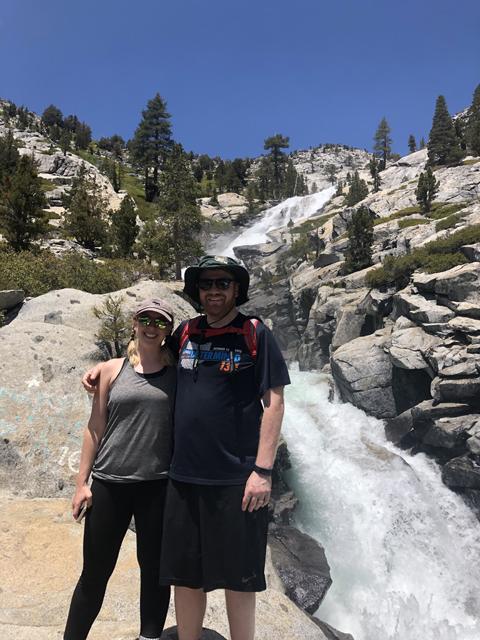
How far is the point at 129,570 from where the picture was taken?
5.40m

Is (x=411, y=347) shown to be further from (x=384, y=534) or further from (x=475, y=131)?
(x=475, y=131)

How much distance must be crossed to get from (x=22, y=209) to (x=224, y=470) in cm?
2509

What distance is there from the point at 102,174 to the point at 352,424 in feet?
193

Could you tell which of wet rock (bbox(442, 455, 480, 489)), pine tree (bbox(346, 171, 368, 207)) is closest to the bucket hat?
wet rock (bbox(442, 455, 480, 489))

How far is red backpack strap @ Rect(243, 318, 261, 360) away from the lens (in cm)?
289

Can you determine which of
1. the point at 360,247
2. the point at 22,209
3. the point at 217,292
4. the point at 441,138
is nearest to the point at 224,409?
the point at 217,292

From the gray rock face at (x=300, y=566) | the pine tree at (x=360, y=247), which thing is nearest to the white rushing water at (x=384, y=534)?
the gray rock face at (x=300, y=566)

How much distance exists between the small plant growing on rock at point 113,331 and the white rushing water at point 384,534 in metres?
7.96

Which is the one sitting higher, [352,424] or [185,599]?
[185,599]

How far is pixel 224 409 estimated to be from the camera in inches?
112

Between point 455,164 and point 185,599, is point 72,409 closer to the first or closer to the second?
point 185,599

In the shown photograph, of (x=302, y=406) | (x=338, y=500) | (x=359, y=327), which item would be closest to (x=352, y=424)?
(x=302, y=406)

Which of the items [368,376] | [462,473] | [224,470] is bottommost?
[462,473]

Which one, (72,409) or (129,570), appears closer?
(129,570)
